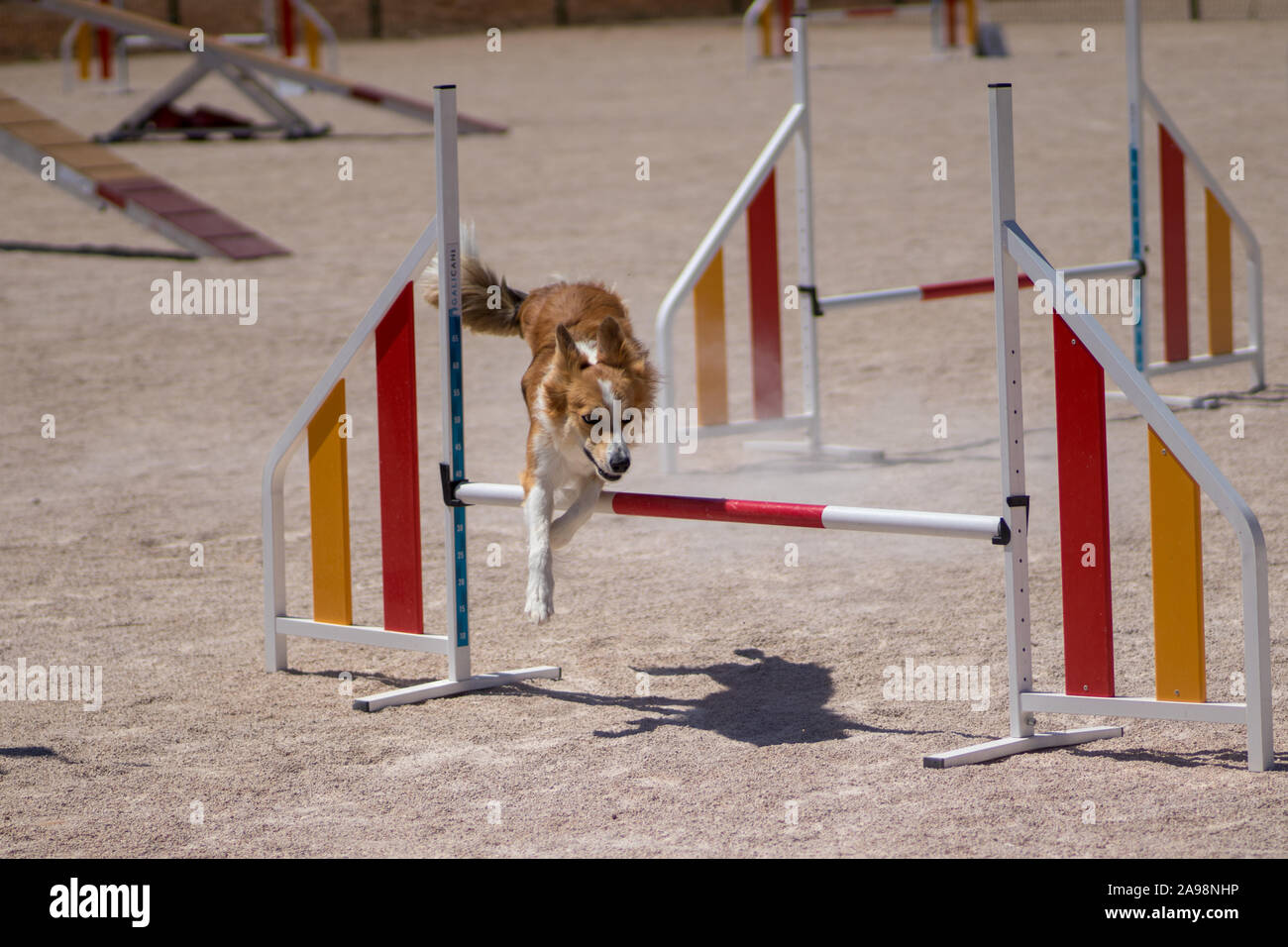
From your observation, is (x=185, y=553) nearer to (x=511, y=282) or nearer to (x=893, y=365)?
(x=893, y=365)

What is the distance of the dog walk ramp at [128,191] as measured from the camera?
13438mm

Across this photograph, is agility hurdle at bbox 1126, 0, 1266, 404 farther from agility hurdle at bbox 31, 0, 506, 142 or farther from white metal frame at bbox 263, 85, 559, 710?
agility hurdle at bbox 31, 0, 506, 142

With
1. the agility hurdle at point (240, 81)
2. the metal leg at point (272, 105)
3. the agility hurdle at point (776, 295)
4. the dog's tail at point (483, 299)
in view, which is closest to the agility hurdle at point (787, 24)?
the agility hurdle at point (240, 81)

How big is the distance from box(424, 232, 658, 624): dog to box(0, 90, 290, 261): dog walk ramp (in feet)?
29.0

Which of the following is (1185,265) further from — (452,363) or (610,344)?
(452,363)

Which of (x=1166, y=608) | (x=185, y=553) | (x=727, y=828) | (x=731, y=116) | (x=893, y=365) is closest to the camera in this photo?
(x=727, y=828)

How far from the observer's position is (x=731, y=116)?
63.4 ft

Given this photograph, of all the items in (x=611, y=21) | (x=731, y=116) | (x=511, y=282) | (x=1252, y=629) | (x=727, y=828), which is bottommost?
(x=727, y=828)

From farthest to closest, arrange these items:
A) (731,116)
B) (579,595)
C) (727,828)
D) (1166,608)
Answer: (731,116)
(579,595)
(1166,608)
(727,828)

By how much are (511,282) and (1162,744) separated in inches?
328

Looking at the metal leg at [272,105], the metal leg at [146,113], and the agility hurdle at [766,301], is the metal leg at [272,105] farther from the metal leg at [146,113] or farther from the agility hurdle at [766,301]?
the agility hurdle at [766,301]

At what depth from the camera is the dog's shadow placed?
14.9 feet

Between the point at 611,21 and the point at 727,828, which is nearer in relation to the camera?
the point at 727,828

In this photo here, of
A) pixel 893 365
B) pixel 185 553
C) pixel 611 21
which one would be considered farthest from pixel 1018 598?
pixel 611 21
